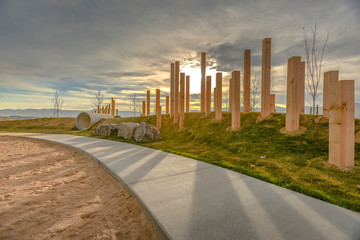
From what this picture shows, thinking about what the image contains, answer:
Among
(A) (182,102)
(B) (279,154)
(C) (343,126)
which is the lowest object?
(B) (279,154)

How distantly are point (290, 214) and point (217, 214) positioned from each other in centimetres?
82

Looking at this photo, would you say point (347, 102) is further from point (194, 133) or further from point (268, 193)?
point (194, 133)

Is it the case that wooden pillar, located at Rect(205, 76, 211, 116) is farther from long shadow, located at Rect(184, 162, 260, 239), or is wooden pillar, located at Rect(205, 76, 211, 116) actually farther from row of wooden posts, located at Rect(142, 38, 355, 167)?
long shadow, located at Rect(184, 162, 260, 239)

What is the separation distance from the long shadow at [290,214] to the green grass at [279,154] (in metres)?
0.45

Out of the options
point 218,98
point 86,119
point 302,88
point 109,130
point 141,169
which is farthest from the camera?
point 86,119

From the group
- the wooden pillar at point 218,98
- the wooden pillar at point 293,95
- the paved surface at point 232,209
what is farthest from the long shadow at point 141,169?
the wooden pillar at point 218,98

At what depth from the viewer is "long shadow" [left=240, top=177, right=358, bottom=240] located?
5.68 feet

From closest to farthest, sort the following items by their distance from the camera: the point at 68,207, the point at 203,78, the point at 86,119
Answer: the point at 68,207 < the point at 203,78 < the point at 86,119

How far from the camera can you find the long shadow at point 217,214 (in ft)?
5.63

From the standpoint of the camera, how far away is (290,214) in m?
2.04

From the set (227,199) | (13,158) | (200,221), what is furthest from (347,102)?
(13,158)

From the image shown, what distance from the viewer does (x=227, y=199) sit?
2.40 m

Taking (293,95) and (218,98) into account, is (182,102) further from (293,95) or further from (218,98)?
(293,95)

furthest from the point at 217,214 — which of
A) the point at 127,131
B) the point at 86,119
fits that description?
the point at 86,119
